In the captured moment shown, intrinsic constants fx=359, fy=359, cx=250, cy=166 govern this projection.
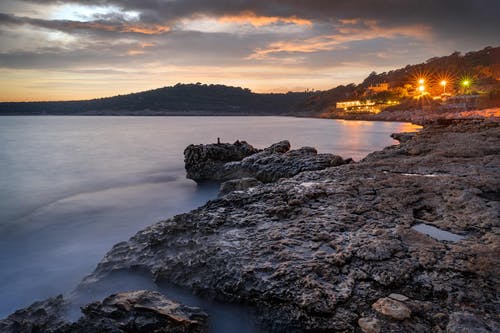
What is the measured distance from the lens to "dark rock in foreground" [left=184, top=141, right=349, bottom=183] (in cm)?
799

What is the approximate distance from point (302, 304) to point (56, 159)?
1981cm

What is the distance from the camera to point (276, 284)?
318 centimetres

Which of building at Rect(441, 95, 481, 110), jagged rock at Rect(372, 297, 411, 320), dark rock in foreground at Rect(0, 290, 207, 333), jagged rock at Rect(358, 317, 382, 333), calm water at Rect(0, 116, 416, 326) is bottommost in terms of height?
calm water at Rect(0, 116, 416, 326)

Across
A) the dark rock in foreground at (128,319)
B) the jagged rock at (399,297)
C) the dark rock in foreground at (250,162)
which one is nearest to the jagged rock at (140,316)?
the dark rock in foreground at (128,319)

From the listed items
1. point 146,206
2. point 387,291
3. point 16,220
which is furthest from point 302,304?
point 16,220

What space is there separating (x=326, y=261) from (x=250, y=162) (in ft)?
19.7

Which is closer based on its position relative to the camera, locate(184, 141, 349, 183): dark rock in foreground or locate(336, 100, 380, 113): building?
locate(184, 141, 349, 183): dark rock in foreground

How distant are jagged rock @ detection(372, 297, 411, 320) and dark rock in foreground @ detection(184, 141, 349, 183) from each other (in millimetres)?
4943

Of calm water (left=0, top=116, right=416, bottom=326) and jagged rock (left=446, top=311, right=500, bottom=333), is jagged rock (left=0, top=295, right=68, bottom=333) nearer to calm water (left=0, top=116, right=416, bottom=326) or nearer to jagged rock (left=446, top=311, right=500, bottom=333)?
calm water (left=0, top=116, right=416, bottom=326)

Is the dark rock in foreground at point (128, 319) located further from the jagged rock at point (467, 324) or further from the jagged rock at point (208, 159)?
the jagged rock at point (208, 159)

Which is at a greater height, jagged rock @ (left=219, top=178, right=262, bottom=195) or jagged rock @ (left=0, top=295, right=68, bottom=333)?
jagged rock @ (left=219, top=178, right=262, bottom=195)

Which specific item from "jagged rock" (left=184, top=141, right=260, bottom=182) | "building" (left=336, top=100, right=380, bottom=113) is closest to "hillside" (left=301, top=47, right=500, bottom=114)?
"building" (left=336, top=100, right=380, bottom=113)

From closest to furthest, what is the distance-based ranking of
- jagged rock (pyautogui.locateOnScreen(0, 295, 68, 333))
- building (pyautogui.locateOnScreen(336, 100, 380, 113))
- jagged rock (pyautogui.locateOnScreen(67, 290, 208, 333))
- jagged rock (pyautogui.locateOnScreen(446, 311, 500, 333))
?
jagged rock (pyautogui.locateOnScreen(446, 311, 500, 333)) < jagged rock (pyautogui.locateOnScreen(67, 290, 208, 333)) < jagged rock (pyautogui.locateOnScreen(0, 295, 68, 333)) < building (pyautogui.locateOnScreen(336, 100, 380, 113))

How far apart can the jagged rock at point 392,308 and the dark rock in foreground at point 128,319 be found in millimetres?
1473
